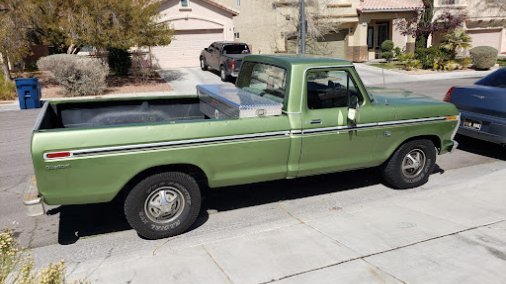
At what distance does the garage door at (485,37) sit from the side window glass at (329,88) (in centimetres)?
3312

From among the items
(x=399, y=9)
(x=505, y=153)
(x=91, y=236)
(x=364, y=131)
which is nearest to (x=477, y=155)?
(x=505, y=153)

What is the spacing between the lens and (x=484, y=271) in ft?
13.3

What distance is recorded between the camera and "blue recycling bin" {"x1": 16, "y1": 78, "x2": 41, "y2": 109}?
14.4 meters

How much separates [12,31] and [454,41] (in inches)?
880

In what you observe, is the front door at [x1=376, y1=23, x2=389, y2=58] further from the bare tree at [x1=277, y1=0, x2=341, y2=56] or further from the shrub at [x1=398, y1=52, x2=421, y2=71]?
the shrub at [x1=398, y1=52, x2=421, y2=71]

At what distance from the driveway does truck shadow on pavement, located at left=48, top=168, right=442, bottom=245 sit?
12438 millimetres

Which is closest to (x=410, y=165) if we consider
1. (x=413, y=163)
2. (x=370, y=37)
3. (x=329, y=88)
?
(x=413, y=163)

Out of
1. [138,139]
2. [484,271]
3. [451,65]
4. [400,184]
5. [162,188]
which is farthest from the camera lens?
[451,65]

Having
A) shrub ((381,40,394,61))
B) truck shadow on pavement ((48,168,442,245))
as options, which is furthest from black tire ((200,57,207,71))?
truck shadow on pavement ((48,168,442,245))

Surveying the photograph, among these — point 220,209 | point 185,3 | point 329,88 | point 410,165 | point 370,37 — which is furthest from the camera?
point 370,37

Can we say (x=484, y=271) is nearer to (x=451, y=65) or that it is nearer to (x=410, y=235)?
(x=410, y=235)

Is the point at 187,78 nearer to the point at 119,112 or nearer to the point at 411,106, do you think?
the point at 119,112

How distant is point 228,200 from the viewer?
5996 mm

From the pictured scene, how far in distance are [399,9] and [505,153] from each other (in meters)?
22.9
